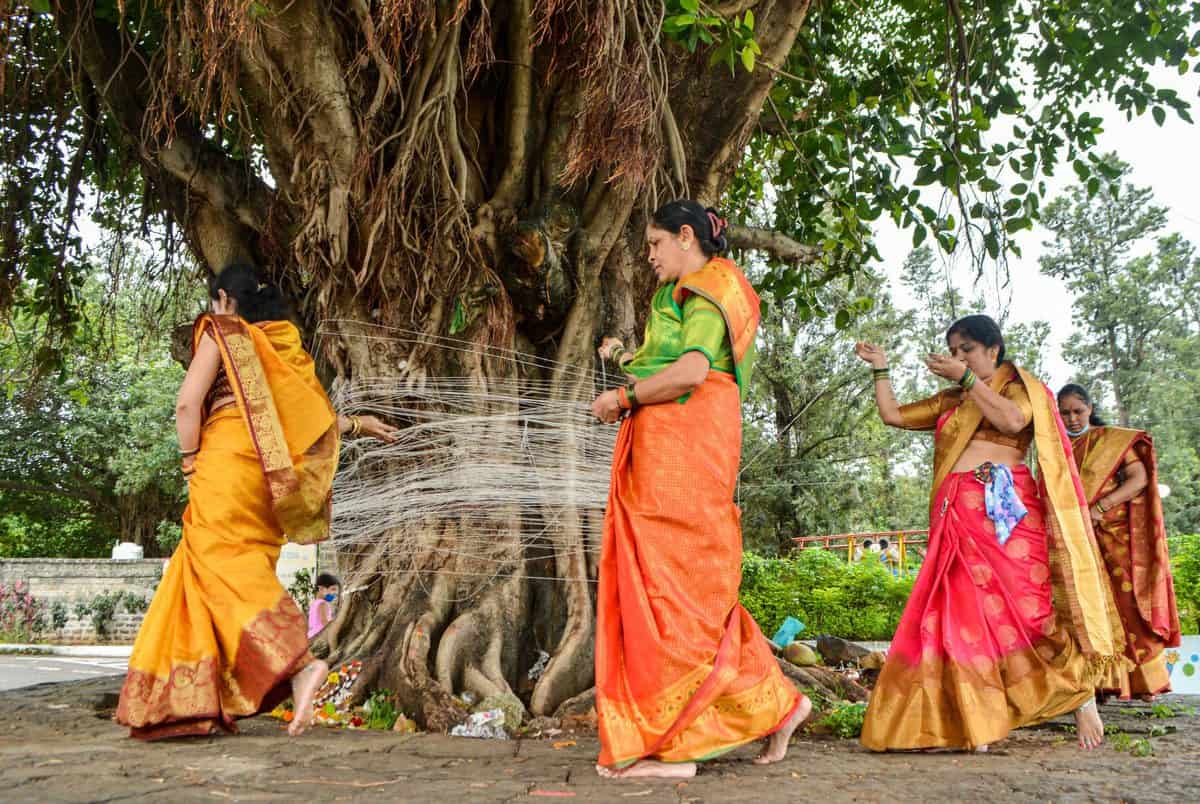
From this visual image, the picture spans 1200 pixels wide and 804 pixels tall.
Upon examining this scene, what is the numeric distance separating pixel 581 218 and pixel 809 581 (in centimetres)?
1049

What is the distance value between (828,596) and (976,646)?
34.2 ft

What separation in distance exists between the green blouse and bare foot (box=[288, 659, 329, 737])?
1.49 meters

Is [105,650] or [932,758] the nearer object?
[932,758]

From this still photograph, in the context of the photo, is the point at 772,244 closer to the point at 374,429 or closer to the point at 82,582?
the point at 374,429

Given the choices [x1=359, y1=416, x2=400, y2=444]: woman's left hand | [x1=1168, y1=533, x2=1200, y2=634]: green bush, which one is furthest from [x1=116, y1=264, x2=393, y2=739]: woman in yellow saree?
[x1=1168, y1=533, x2=1200, y2=634]: green bush

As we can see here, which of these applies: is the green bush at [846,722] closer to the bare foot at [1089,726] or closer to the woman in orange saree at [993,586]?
the woman in orange saree at [993,586]

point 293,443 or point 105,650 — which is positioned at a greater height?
point 293,443

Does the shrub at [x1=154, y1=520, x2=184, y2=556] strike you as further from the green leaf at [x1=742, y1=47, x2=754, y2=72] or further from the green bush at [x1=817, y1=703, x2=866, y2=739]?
the green leaf at [x1=742, y1=47, x2=754, y2=72]

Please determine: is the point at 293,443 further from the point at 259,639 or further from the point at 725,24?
the point at 725,24

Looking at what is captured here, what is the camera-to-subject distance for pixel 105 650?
16562 mm

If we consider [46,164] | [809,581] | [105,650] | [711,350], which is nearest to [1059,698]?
[711,350]

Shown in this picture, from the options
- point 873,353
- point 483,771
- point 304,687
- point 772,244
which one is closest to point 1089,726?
point 873,353

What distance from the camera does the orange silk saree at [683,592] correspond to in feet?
8.98

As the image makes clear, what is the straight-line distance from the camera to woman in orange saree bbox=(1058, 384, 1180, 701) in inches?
198
